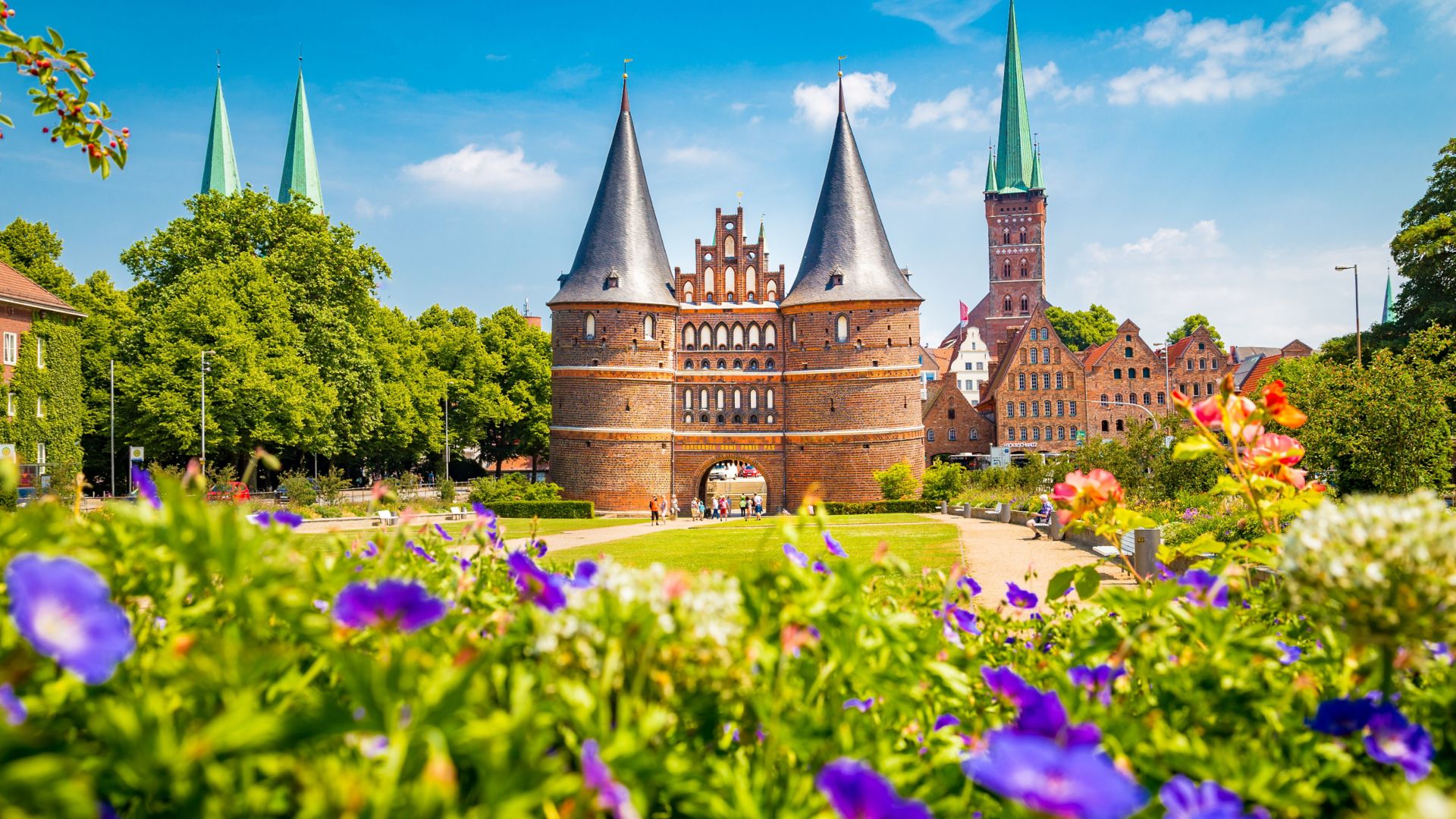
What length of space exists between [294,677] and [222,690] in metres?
0.33

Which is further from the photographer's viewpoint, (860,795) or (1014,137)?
(1014,137)

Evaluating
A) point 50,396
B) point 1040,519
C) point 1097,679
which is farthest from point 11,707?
point 50,396

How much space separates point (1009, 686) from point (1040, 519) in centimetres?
2064

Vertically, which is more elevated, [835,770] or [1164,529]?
[835,770]

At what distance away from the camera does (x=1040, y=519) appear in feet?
70.4

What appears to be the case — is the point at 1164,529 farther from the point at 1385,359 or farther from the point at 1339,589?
the point at 1339,589

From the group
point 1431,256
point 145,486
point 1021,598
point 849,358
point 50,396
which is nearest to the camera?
point 145,486

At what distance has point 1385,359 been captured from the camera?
600 inches

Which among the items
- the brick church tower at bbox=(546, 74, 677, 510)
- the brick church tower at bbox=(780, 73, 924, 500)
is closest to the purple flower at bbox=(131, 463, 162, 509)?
the brick church tower at bbox=(546, 74, 677, 510)

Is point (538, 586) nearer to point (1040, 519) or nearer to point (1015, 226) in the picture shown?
point (1040, 519)

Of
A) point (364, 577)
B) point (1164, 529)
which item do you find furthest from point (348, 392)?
point (364, 577)

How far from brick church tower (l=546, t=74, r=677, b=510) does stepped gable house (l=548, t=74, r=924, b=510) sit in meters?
0.06

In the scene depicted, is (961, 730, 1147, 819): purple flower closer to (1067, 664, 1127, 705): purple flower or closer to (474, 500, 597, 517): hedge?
(1067, 664, 1127, 705): purple flower

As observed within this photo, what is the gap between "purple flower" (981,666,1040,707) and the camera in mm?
1825
